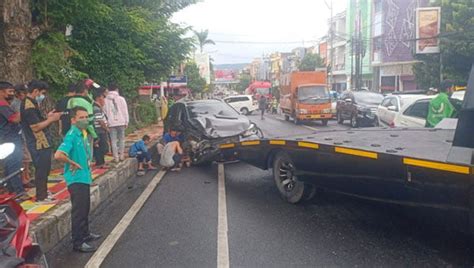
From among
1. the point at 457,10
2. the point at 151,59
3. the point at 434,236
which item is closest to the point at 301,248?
the point at 434,236

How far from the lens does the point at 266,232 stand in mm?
5242

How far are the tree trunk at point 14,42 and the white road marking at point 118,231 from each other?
3.00 metres

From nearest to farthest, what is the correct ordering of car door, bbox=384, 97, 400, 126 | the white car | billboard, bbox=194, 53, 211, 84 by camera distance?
1. car door, bbox=384, 97, 400, 126
2. the white car
3. billboard, bbox=194, 53, 211, 84

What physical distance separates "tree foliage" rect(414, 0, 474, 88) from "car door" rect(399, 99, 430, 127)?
14026 millimetres

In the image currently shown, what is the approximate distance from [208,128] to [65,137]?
5370 mm

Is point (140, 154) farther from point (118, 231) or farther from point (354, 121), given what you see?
point (354, 121)

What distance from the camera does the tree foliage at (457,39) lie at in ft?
73.8

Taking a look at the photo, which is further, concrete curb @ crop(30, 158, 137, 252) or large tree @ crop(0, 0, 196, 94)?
large tree @ crop(0, 0, 196, 94)

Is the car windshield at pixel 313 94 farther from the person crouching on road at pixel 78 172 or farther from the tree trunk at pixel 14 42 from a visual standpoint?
the person crouching on road at pixel 78 172

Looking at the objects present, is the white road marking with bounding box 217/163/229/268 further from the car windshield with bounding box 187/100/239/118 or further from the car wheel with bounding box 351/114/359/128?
the car wheel with bounding box 351/114/359/128

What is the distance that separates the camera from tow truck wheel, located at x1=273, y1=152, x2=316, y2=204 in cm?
629

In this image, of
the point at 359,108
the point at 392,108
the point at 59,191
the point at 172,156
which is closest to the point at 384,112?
the point at 392,108

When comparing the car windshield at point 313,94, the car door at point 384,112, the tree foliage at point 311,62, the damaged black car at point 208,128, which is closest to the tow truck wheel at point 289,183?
the damaged black car at point 208,128

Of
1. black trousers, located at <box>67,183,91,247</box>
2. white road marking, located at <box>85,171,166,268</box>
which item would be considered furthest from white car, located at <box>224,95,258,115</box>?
black trousers, located at <box>67,183,91,247</box>
